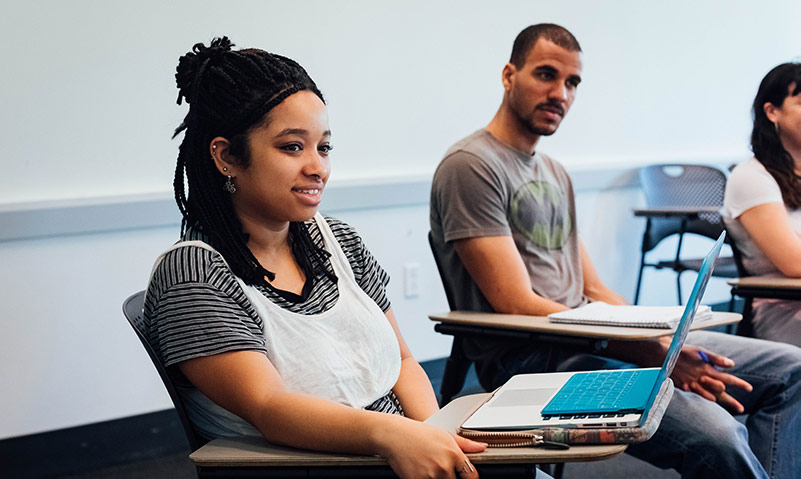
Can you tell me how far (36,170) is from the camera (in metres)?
2.50

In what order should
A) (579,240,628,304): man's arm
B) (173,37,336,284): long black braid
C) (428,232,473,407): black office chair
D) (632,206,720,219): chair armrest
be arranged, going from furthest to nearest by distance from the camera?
(632,206,720,219): chair armrest
(579,240,628,304): man's arm
(428,232,473,407): black office chair
(173,37,336,284): long black braid

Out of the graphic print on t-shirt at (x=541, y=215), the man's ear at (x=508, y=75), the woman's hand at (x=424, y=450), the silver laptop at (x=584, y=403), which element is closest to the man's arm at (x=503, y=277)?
the graphic print on t-shirt at (x=541, y=215)

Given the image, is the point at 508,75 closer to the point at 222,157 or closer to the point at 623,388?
the point at 222,157

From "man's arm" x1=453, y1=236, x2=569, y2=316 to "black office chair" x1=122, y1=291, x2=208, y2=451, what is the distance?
0.86m

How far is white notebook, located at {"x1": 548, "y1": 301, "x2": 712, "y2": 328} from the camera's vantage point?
1.62 m

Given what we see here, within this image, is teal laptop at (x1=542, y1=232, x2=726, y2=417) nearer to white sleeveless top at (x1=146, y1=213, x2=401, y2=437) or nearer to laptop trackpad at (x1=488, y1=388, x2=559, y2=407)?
laptop trackpad at (x1=488, y1=388, x2=559, y2=407)

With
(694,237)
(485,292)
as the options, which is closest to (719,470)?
(485,292)

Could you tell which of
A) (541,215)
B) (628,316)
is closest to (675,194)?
(541,215)

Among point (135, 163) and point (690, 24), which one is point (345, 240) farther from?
point (690, 24)

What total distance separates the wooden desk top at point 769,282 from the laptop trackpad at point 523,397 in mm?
1088

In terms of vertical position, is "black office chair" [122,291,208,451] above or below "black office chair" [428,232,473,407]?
above

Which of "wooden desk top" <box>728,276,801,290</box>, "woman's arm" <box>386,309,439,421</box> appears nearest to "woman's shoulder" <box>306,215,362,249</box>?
"woman's arm" <box>386,309,439,421</box>

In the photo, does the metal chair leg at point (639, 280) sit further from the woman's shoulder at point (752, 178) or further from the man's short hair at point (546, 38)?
the man's short hair at point (546, 38)

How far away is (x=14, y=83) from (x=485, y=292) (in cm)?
150
